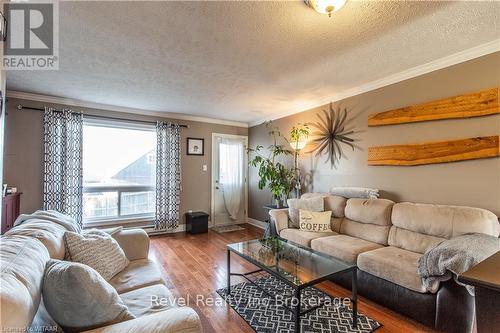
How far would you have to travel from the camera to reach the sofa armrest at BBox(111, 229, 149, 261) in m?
2.15

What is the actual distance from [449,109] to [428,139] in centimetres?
36

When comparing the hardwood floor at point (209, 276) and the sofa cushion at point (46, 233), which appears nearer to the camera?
the sofa cushion at point (46, 233)

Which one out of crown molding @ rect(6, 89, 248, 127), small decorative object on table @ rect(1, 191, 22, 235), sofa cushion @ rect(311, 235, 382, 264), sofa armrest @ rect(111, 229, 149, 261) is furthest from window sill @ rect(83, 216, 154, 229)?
sofa cushion @ rect(311, 235, 382, 264)

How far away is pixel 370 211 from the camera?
2832 millimetres

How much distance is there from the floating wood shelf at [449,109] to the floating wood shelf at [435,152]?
0.27 m

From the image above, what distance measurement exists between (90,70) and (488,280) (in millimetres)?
3567

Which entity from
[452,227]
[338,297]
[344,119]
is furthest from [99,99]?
[452,227]

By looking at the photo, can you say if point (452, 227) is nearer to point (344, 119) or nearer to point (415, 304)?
point (415, 304)

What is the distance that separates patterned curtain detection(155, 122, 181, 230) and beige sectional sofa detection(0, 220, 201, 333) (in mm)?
2720

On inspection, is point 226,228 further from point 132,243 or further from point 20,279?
point 20,279

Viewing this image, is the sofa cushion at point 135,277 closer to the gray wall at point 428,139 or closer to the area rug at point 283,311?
the area rug at point 283,311

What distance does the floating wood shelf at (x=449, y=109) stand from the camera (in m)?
2.22

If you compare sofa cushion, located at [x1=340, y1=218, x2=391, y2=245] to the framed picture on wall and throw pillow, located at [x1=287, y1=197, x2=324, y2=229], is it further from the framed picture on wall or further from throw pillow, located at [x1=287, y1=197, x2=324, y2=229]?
the framed picture on wall

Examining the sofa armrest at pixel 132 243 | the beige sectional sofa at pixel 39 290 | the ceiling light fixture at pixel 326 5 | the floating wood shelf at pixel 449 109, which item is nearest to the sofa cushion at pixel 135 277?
the beige sectional sofa at pixel 39 290
